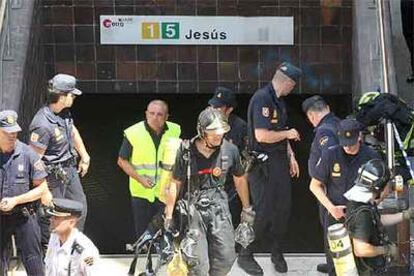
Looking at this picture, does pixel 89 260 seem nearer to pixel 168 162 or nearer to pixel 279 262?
pixel 168 162

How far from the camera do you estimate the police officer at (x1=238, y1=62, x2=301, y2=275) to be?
805 centimetres

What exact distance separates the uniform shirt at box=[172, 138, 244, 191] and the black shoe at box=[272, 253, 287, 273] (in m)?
1.31

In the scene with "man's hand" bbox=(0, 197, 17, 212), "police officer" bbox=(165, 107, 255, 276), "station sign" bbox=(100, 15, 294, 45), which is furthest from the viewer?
"station sign" bbox=(100, 15, 294, 45)

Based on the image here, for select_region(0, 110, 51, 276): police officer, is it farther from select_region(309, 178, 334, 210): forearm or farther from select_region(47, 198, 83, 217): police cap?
select_region(309, 178, 334, 210): forearm

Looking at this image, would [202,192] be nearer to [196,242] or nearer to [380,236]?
[196,242]

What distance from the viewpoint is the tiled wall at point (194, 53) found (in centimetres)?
1064

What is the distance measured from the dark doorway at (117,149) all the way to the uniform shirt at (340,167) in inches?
126

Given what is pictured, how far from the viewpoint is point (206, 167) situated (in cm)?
700

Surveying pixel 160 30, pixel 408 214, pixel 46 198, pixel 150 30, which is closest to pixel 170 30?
pixel 160 30

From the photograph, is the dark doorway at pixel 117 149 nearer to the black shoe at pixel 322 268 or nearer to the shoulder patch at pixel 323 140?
the black shoe at pixel 322 268

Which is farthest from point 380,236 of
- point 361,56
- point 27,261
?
point 361,56

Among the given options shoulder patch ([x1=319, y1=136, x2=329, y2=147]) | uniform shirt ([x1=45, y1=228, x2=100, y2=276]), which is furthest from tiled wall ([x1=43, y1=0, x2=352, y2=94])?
uniform shirt ([x1=45, y1=228, x2=100, y2=276])

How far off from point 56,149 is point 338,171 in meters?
2.32

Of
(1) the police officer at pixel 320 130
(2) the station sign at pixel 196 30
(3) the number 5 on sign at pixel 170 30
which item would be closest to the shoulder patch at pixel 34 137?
(1) the police officer at pixel 320 130
